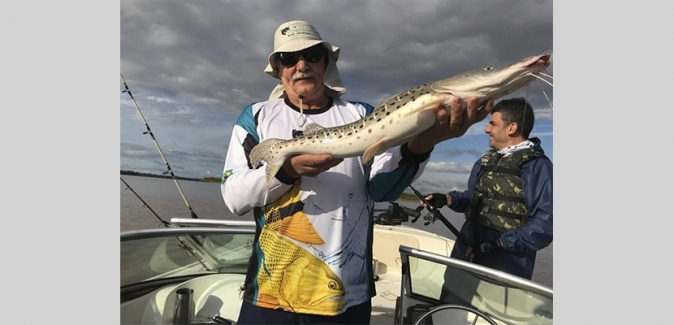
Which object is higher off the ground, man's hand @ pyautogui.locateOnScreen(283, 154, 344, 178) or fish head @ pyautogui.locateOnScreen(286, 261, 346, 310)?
man's hand @ pyautogui.locateOnScreen(283, 154, 344, 178)

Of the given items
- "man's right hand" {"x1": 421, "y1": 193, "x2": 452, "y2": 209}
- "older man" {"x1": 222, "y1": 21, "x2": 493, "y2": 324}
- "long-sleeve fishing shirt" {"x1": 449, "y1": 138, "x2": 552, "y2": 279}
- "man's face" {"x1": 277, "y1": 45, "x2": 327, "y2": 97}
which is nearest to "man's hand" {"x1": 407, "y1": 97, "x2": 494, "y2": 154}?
"older man" {"x1": 222, "y1": 21, "x2": 493, "y2": 324}

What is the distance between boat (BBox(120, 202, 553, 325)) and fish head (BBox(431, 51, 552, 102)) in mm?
853

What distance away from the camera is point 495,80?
1.54 metres

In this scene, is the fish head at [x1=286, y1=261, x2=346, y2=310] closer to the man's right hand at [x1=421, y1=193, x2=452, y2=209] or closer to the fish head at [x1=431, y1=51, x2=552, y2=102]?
the fish head at [x1=431, y1=51, x2=552, y2=102]

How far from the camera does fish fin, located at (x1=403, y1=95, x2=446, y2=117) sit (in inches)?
61.8

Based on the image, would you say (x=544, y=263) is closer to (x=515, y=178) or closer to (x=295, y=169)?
(x=515, y=178)

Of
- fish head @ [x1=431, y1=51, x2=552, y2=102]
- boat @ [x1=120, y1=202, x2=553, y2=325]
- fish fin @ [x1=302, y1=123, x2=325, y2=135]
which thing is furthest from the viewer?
boat @ [x1=120, y1=202, x2=553, y2=325]

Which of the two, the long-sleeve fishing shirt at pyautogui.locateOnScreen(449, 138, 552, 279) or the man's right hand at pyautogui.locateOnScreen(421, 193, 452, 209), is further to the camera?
the man's right hand at pyautogui.locateOnScreen(421, 193, 452, 209)

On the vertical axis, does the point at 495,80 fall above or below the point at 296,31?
below

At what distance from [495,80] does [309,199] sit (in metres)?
0.86

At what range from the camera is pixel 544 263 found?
625cm

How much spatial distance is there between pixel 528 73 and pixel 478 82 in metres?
0.18

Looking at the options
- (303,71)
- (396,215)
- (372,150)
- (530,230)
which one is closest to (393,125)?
(372,150)

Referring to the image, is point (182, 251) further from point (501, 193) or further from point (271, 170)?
point (501, 193)
